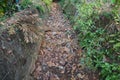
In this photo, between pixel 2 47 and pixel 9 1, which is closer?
pixel 2 47

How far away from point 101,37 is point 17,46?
8.03 ft

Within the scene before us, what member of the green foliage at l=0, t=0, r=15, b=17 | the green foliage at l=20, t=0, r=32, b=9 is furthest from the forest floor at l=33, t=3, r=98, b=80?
the green foliage at l=0, t=0, r=15, b=17

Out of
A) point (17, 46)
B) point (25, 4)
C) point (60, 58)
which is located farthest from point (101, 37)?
point (17, 46)

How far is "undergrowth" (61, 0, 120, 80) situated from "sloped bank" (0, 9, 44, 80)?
159 centimetres

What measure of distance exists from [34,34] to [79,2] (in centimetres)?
384

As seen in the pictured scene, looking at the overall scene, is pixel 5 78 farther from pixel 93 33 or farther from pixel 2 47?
pixel 93 33

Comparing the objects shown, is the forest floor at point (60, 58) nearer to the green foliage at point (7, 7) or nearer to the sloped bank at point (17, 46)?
the sloped bank at point (17, 46)

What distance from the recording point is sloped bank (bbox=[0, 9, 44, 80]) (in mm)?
3367

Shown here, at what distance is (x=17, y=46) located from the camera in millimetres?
3652

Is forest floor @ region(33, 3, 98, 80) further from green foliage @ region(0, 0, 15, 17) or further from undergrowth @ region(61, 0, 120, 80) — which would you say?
green foliage @ region(0, 0, 15, 17)

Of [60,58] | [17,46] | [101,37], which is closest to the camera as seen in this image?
[17,46]

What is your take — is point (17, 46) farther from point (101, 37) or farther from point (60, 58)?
point (101, 37)

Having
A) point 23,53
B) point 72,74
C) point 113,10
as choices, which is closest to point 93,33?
point 113,10

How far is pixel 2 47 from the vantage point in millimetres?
3309
